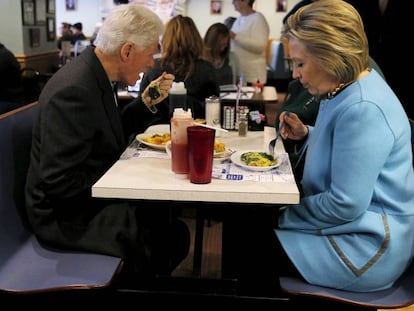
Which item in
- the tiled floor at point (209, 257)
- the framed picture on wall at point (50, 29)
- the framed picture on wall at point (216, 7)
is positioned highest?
the framed picture on wall at point (216, 7)

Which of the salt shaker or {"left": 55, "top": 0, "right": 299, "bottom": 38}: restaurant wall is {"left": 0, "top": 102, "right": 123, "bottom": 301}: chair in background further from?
{"left": 55, "top": 0, "right": 299, "bottom": 38}: restaurant wall

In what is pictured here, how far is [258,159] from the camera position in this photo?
5.40 ft

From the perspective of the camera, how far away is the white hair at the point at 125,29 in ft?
5.53

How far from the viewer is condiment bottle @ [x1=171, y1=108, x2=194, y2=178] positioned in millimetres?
1472

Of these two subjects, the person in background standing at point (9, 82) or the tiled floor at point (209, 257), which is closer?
the tiled floor at point (209, 257)

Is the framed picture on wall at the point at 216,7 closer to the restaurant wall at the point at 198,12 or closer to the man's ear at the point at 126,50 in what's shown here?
the restaurant wall at the point at 198,12

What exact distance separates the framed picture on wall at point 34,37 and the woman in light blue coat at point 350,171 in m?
4.03

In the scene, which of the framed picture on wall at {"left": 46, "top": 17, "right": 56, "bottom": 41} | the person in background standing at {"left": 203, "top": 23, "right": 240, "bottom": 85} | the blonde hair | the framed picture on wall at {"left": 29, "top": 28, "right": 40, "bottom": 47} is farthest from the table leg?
the framed picture on wall at {"left": 46, "top": 17, "right": 56, "bottom": 41}

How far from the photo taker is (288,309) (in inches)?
61.6

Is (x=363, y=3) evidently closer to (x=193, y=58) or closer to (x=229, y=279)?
(x=193, y=58)

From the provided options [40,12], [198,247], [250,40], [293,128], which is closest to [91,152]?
[198,247]

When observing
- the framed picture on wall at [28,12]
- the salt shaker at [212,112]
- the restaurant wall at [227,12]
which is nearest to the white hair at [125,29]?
the salt shaker at [212,112]

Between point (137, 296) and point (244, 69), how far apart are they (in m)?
3.47

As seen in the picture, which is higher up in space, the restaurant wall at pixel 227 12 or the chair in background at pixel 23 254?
the restaurant wall at pixel 227 12
